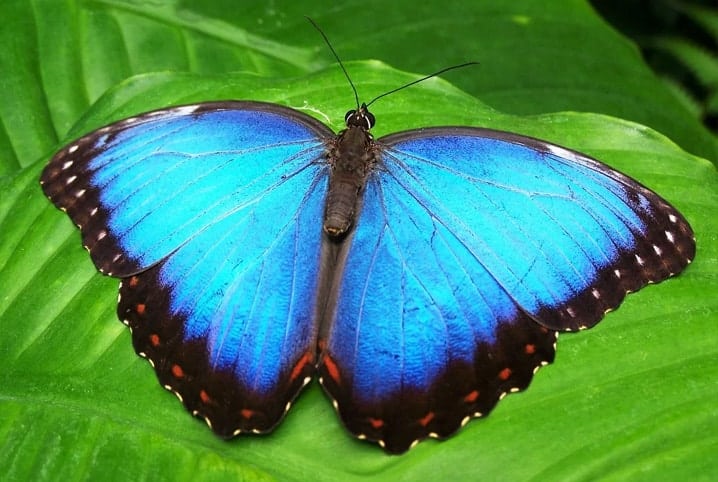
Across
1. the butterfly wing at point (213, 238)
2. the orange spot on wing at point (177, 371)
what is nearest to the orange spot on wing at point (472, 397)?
the butterfly wing at point (213, 238)

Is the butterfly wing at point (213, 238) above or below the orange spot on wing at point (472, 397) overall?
above

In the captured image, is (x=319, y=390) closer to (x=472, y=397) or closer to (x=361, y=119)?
(x=472, y=397)

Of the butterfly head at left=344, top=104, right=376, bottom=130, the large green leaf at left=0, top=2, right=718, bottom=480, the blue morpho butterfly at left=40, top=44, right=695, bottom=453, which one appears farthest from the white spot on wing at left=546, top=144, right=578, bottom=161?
the butterfly head at left=344, top=104, right=376, bottom=130

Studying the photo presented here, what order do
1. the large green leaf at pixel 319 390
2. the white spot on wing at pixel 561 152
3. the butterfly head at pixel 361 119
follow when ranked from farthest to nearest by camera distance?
the butterfly head at pixel 361 119, the white spot on wing at pixel 561 152, the large green leaf at pixel 319 390

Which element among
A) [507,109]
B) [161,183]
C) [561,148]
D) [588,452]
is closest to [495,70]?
[507,109]

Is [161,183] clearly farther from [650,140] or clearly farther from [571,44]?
[571,44]

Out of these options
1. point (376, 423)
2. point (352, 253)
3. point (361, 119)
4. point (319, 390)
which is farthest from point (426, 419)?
point (361, 119)

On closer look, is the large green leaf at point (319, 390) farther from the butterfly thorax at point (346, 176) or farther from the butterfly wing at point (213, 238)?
the butterfly thorax at point (346, 176)
